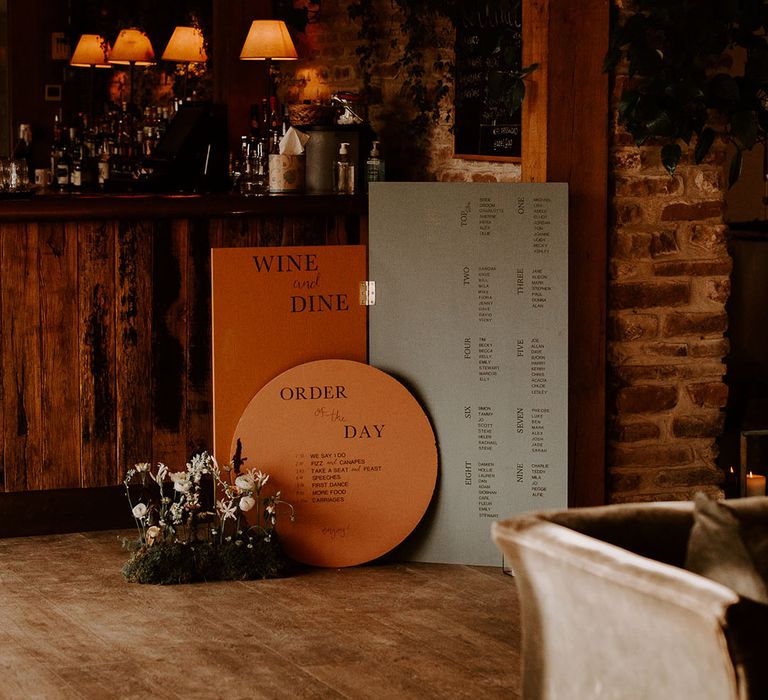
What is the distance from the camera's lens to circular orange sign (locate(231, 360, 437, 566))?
4.54m

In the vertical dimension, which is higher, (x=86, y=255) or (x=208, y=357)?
(x=86, y=255)

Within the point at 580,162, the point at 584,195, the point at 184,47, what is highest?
the point at 184,47

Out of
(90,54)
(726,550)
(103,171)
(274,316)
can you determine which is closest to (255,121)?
(103,171)

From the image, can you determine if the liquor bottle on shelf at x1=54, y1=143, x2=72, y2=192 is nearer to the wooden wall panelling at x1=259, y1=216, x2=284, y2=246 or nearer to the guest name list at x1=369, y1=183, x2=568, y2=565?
the wooden wall panelling at x1=259, y1=216, x2=284, y2=246

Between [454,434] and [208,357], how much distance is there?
39.0 inches

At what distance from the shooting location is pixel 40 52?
9.28 metres

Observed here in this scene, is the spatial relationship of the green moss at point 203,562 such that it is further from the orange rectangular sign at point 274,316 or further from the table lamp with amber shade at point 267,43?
the table lamp with amber shade at point 267,43

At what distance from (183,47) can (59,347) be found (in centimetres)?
391

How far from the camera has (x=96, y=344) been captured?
4816mm

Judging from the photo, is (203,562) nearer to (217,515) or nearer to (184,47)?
(217,515)

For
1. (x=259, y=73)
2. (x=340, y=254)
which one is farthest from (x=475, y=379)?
(x=259, y=73)

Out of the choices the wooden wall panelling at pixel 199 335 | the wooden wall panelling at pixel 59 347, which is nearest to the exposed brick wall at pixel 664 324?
the wooden wall panelling at pixel 199 335

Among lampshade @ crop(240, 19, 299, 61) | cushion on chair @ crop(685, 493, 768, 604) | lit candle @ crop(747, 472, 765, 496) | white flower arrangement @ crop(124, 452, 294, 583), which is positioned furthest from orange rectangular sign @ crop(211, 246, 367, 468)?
cushion on chair @ crop(685, 493, 768, 604)

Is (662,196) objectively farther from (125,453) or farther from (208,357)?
(125,453)
